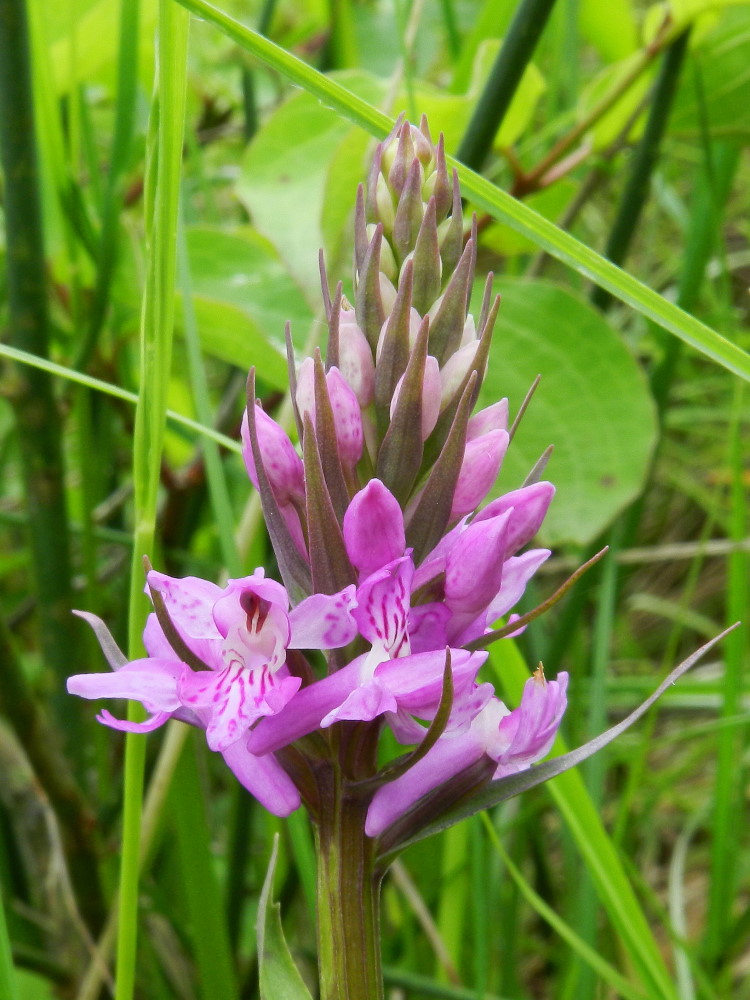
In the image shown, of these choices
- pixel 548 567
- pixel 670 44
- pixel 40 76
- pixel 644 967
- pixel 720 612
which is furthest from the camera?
pixel 720 612

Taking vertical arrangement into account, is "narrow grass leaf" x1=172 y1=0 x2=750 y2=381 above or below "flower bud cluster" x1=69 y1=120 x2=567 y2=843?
above

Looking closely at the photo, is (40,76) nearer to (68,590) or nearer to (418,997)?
(68,590)

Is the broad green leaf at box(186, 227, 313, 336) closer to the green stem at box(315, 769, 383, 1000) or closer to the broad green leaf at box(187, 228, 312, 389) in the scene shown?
the broad green leaf at box(187, 228, 312, 389)

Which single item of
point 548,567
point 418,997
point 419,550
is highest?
point 548,567

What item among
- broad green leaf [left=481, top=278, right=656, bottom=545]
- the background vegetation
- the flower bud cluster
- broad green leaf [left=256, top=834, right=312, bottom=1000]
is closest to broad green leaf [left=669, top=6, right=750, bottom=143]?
the background vegetation

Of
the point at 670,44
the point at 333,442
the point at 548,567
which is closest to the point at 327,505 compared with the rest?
the point at 333,442

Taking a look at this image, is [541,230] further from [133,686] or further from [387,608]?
[133,686]
